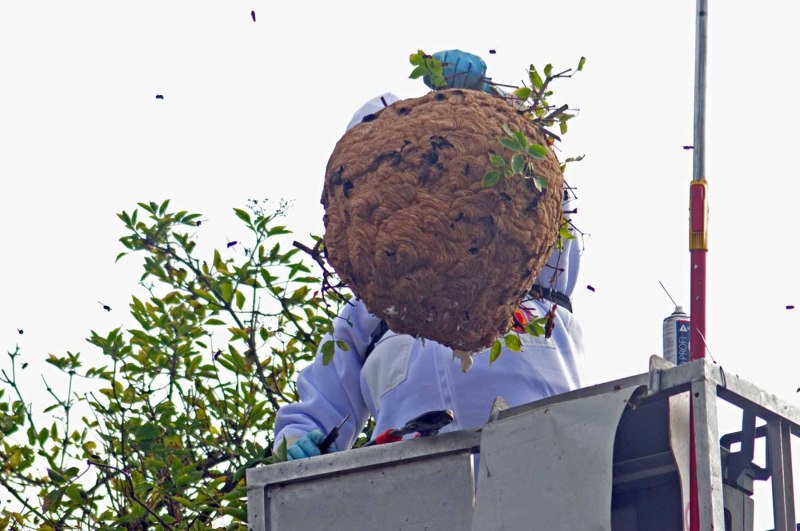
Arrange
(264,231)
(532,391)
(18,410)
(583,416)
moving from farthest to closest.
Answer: (18,410) < (264,231) < (532,391) < (583,416)

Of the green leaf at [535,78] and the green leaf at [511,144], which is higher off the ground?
the green leaf at [535,78]

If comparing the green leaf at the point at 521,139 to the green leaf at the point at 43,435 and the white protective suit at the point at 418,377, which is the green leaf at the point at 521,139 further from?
the green leaf at the point at 43,435

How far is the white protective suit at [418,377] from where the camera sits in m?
3.74

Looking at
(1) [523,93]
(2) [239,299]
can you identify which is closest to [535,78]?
(1) [523,93]

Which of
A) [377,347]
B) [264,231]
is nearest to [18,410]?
[264,231]

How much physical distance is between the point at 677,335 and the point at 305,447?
1.22 m

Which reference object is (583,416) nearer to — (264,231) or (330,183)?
(330,183)

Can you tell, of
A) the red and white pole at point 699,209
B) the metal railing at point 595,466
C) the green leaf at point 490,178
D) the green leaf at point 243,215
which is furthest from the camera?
the green leaf at point 243,215

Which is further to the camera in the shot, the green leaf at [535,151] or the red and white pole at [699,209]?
the red and white pole at [699,209]

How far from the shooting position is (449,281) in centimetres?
306

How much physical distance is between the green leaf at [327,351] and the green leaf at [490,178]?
89 centimetres

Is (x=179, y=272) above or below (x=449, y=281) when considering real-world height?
above

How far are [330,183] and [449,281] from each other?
0.38 metres

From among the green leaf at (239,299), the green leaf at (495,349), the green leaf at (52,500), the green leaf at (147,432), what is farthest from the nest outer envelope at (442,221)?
the green leaf at (52,500)
